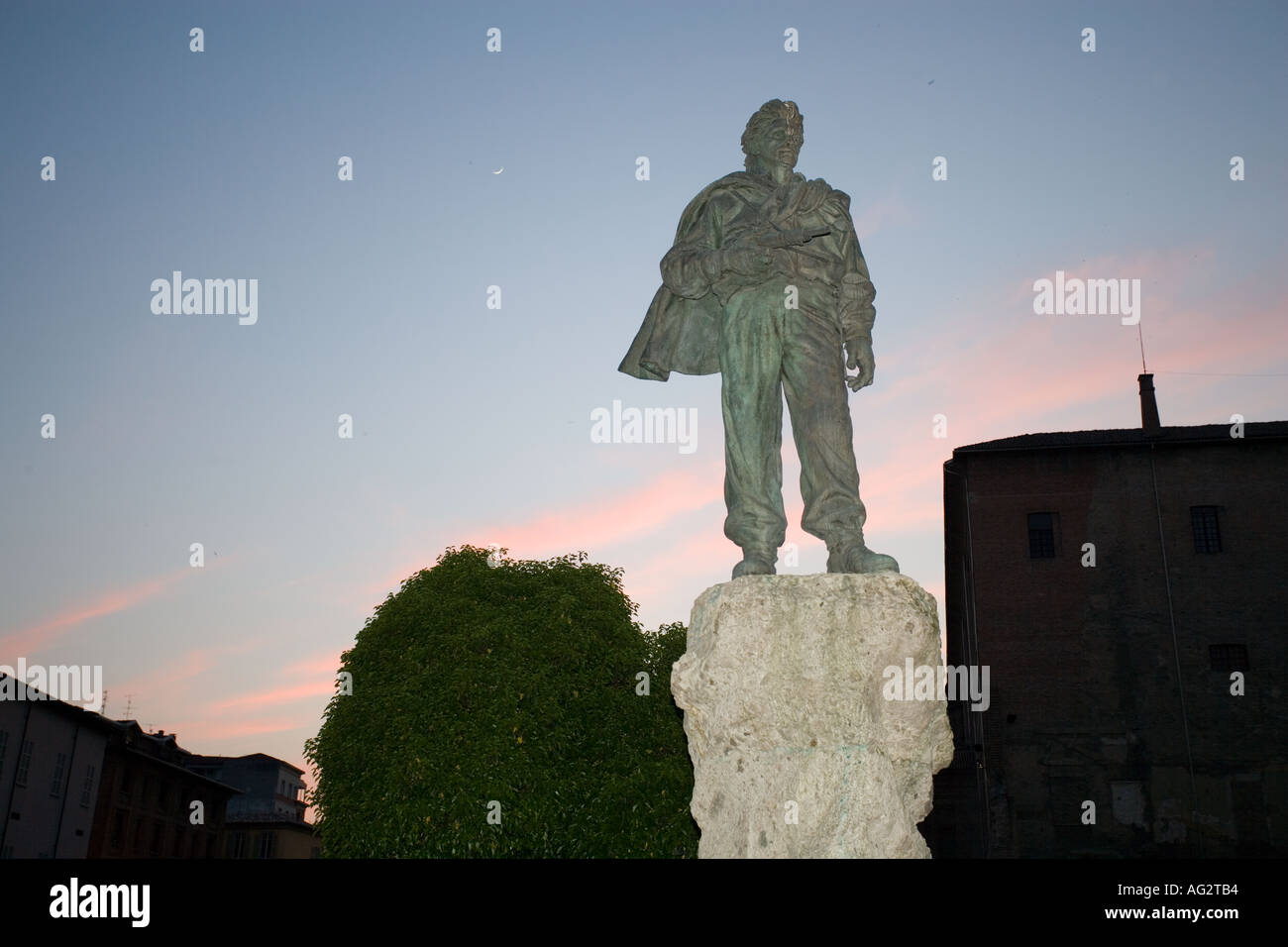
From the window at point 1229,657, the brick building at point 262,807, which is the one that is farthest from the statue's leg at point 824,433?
the brick building at point 262,807

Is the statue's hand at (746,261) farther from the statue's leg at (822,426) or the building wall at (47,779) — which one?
the building wall at (47,779)

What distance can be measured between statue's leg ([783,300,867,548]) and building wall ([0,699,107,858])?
3896 cm

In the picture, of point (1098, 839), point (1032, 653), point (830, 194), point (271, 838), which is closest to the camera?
point (830, 194)

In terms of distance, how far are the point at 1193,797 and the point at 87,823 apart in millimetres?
41879

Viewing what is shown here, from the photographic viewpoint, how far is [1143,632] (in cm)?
3741

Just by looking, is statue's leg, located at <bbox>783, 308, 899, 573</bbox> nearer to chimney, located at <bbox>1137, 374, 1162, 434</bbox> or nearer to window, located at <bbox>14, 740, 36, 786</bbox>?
window, located at <bbox>14, 740, 36, 786</bbox>

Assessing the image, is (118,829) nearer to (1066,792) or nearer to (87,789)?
(87,789)

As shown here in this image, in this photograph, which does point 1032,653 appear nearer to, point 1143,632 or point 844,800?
point 1143,632

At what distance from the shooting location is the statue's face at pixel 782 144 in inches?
245

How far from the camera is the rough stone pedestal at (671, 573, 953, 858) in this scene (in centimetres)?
471

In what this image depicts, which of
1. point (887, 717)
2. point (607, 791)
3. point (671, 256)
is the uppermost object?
point (671, 256)

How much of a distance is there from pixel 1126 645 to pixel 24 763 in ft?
129

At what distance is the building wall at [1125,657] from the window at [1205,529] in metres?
0.31

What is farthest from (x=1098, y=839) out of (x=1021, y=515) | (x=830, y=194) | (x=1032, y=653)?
(x=830, y=194)
